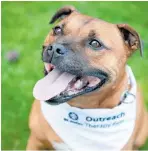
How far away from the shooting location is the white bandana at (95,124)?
164 inches

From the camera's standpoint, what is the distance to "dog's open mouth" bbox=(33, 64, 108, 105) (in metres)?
3.80

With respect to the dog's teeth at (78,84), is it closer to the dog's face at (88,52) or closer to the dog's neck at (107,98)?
the dog's face at (88,52)

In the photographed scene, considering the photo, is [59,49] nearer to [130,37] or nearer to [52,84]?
[52,84]

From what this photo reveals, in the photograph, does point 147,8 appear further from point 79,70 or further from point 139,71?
point 79,70

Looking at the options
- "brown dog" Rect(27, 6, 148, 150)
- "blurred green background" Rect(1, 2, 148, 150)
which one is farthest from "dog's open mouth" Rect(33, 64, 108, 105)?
"blurred green background" Rect(1, 2, 148, 150)

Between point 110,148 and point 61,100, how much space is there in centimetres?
A: 79

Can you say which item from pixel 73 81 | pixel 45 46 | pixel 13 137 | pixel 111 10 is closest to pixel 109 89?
pixel 73 81

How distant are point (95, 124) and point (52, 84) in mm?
565

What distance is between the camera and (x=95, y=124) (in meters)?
4.25

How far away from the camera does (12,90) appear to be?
17.3 ft

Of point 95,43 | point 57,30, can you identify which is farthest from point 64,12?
point 95,43

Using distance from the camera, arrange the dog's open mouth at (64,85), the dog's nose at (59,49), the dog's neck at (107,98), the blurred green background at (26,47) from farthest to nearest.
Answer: the blurred green background at (26,47) < the dog's neck at (107,98) < the dog's open mouth at (64,85) < the dog's nose at (59,49)

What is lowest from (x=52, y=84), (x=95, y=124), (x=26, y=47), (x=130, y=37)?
(x=95, y=124)

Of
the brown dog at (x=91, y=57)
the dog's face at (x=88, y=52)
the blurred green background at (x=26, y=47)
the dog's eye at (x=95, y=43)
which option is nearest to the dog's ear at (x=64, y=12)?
the brown dog at (x=91, y=57)
